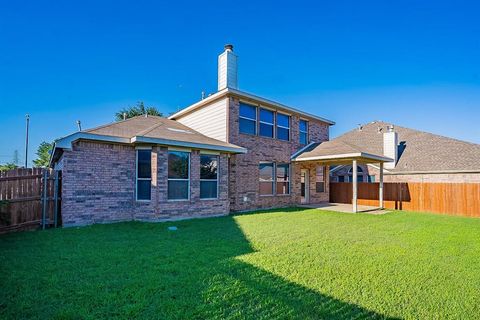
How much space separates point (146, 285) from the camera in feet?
11.8

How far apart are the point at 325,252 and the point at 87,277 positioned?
461 centimetres

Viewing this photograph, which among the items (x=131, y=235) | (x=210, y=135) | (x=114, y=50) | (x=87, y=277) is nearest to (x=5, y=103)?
(x=114, y=50)

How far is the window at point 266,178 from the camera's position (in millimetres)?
13619

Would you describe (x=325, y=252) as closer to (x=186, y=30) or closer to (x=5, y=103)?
(x=186, y=30)

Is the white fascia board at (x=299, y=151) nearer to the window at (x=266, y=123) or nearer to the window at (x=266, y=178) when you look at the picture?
the window at (x=266, y=178)

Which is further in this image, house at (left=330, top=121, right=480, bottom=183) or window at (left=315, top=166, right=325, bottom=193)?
window at (left=315, top=166, right=325, bottom=193)

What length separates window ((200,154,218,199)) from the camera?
34.9 feet

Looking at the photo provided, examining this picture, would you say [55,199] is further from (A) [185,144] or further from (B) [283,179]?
(B) [283,179]

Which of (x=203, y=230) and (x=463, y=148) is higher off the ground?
(x=463, y=148)

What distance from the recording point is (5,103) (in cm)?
2433

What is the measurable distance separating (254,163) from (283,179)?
8.71 feet

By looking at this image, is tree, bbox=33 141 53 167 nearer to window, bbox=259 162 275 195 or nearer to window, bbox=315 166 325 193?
window, bbox=259 162 275 195

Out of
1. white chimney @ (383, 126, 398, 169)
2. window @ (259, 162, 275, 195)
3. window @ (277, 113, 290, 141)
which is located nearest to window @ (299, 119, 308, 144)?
window @ (277, 113, 290, 141)

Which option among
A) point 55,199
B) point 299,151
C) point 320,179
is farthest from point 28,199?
point 320,179
